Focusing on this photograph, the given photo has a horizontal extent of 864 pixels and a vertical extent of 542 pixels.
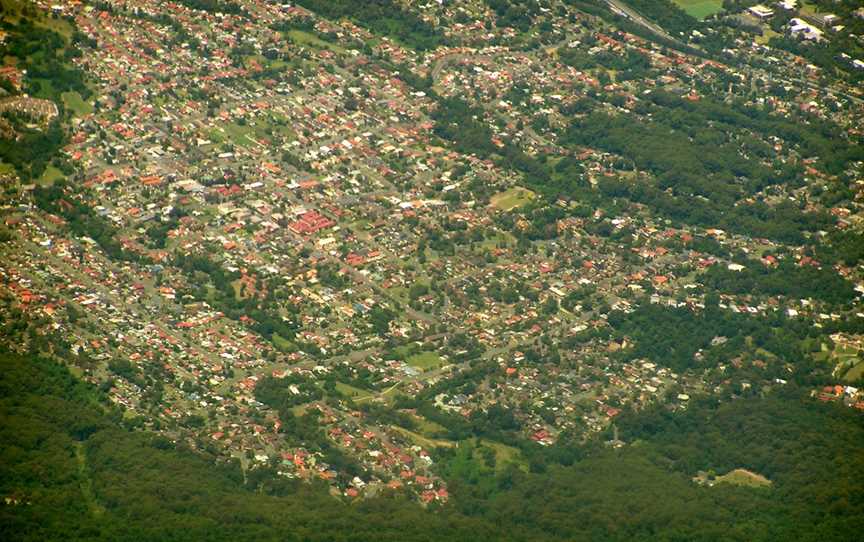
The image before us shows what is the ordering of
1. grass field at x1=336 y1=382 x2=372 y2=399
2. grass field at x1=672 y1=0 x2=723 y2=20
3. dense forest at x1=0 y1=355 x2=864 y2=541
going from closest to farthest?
dense forest at x1=0 y1=355 x2=864 y2=541
grass field at x1=336 y1=382 x2=372 y2=399
grass field at x1=672 y1=0 x2=723 y2=20

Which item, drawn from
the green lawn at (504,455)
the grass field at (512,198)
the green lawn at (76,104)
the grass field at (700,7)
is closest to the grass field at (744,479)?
the green lawn at (504,455)

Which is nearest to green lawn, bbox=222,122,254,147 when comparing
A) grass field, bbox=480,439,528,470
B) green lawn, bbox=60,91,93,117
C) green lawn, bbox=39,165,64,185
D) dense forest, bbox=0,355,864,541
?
green lawn, bbox=60,91,93,117

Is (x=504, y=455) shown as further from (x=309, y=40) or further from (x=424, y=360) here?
(x=309, y=40)

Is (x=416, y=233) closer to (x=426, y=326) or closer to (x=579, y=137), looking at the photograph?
(x=426, y=326)

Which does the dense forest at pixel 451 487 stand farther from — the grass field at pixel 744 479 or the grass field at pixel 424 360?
the grass field at pixel 424 360

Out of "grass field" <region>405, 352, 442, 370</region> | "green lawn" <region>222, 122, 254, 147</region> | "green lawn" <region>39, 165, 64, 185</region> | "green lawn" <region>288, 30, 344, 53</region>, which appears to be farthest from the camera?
"green lawn" <region>288, 30, 344, 53</region>

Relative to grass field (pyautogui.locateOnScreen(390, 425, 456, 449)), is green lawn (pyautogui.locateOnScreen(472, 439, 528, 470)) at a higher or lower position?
higher

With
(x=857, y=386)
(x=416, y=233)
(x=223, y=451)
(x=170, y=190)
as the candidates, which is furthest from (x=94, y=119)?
(x=857, y=386)

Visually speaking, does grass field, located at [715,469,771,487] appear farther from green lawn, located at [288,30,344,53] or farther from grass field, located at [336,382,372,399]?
green lawn, located at [288,30,344,53]
